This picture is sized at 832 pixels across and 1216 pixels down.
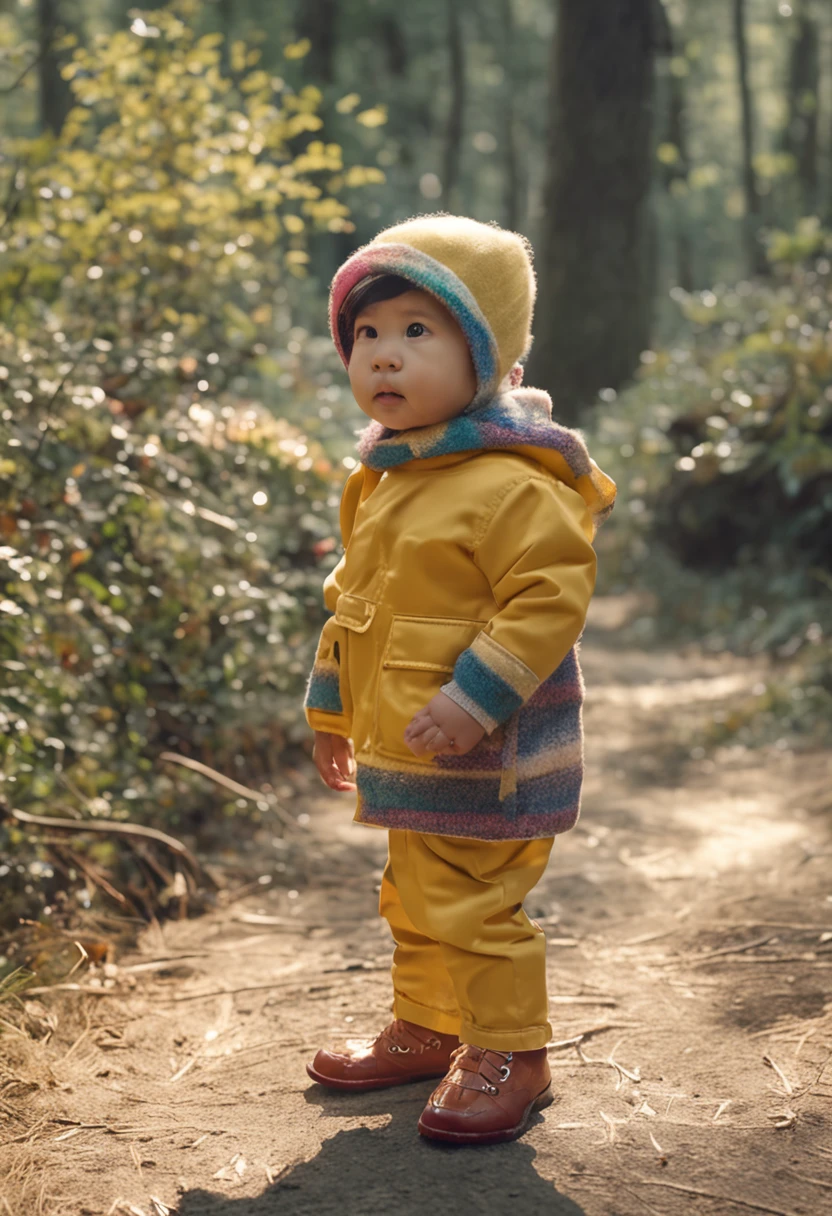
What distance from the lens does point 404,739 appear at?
7.71 ft

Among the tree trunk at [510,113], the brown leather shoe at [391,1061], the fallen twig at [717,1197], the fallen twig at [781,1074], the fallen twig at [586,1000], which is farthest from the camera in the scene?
the tree trunk at [510,113]

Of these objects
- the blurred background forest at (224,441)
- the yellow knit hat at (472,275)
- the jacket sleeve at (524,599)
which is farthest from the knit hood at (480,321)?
the blurred background forest at (224,441)

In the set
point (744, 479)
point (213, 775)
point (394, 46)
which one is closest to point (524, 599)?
point (213, 775)

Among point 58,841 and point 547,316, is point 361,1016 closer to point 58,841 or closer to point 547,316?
point 58,841

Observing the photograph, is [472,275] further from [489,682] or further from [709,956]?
[709,956]

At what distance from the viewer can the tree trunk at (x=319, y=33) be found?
54.5ft

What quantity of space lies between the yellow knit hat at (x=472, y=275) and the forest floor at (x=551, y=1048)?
1470 mm

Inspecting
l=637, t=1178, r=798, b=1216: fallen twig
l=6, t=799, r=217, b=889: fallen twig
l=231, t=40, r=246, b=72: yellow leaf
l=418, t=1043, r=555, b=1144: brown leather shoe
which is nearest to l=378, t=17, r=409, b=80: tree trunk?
l=231, t=40, r=246, b=72: yellow leaf

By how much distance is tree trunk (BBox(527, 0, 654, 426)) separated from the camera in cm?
1120

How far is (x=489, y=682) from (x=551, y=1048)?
110 centimetres

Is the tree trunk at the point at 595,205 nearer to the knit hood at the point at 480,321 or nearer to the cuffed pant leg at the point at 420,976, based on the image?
the knit hood at the point at 480,321

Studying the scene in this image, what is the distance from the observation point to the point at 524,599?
2281mm

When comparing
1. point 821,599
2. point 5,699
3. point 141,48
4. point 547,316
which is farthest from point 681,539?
point 5,699

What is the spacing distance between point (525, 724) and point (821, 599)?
512 centimetres
